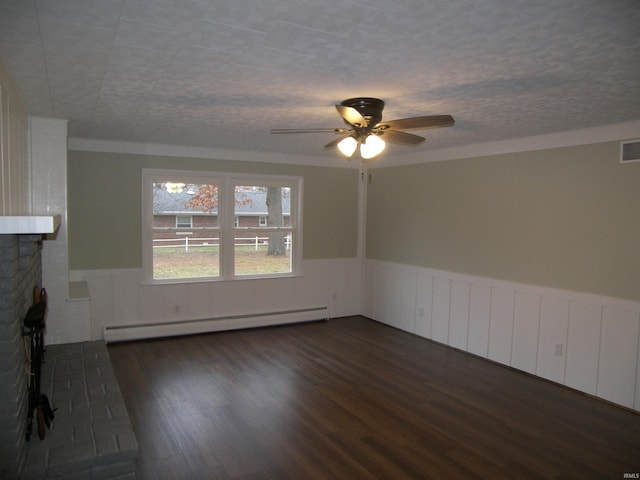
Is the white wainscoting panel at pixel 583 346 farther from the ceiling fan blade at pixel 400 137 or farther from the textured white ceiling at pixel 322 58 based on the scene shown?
the ceiling fan blade at pixel 400 137

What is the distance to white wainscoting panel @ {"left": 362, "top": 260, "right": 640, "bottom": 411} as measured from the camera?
3830 millimetres

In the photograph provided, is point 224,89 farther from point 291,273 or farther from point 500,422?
point 291,273

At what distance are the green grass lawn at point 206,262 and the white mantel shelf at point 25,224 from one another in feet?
11.7

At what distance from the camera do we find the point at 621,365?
3816 mm

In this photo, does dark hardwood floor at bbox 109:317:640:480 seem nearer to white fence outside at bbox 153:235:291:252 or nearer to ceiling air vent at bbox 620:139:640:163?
white fence outside at bbox 153:235:291:252

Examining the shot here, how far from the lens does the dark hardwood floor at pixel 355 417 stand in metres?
2.91

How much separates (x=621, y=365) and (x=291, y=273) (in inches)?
160

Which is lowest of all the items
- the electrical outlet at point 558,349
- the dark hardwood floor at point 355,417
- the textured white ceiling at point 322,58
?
the dark hardwood floor at point 355,417

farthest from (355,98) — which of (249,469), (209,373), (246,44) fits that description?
(209,373)

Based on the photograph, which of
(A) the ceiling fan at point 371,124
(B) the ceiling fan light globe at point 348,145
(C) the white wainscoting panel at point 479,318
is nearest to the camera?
(A) the ceiling fan at point 371,124

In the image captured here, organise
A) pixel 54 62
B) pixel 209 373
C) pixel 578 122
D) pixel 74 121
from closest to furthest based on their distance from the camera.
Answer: pixel 54 62, pixel 578 122, pixel 74 121, pixel 209 373

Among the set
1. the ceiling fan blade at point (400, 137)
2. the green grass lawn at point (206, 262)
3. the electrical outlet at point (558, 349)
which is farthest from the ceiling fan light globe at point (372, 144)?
the green grass lawn at point (206, 262)

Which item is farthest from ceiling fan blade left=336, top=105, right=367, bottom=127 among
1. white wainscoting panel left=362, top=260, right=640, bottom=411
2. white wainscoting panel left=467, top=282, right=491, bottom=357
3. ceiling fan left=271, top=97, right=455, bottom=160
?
white wainscoting panel left=467, top=282, right=491, bottom=357

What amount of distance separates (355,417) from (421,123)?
2333 mm
